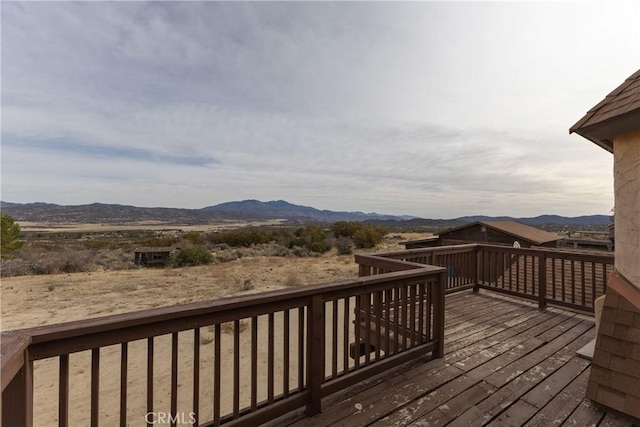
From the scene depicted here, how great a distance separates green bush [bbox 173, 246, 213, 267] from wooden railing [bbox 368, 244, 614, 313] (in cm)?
1647

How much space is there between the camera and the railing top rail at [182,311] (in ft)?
4.42

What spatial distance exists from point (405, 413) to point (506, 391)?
105 cm

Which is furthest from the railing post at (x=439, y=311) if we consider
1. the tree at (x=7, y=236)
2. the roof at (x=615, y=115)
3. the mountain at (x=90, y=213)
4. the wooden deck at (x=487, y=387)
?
the mountain at (x=90, y=213)

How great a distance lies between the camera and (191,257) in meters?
18.3

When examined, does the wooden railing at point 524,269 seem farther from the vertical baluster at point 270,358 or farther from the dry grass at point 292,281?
the dry grass at point 292,281

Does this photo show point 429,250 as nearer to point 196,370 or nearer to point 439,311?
point 439,311

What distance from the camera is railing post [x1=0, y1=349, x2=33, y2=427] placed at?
4.04ft

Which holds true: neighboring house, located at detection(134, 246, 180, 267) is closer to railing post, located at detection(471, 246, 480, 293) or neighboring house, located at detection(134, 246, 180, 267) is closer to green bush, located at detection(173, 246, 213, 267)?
green bush, located at detection(173, 246, 213, 267)

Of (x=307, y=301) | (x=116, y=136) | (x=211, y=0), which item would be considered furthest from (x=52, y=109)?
(x=307, y=301)

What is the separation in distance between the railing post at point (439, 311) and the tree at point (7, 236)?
901 inches

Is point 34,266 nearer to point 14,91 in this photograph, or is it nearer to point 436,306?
point 14,91

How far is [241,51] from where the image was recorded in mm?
8070

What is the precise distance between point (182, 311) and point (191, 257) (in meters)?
18.3

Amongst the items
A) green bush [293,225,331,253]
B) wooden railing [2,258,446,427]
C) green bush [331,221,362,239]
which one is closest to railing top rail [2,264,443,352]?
wooden railing [2,258,446,427]
